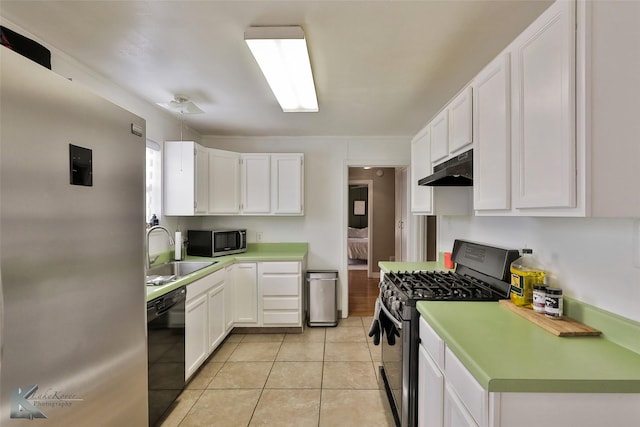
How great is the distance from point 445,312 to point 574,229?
0.71 metres

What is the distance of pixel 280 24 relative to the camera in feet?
5.08

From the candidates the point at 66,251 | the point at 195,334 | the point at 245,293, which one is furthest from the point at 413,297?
the point at 245,293

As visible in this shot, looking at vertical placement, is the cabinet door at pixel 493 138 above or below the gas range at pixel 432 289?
above

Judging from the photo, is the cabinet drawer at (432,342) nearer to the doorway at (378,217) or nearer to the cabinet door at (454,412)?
the cabinet door at (454,412)

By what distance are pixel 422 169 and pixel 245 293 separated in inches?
91.3

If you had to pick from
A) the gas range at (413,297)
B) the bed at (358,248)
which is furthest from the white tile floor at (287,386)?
the bed at (358,248)

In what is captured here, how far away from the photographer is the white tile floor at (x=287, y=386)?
196 centimetres

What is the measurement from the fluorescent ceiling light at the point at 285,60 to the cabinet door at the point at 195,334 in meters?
1.81

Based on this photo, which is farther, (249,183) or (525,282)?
(249,183)

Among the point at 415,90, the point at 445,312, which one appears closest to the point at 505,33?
the point at 415,90

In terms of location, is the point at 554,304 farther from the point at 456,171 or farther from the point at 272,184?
the point at 272,184

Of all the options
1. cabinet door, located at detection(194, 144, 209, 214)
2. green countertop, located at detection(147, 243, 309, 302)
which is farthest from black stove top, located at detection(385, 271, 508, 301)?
cabinet door, located at detection(194, 144, 209, 214)

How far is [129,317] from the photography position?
4.27ft

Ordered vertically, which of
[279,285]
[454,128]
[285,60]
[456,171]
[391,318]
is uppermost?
[285,60]
